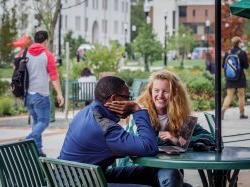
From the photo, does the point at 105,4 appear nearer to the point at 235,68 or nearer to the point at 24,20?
the point at 24,20

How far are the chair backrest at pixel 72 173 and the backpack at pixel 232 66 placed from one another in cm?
1244

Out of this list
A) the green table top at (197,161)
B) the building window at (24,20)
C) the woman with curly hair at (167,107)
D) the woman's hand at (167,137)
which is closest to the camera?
the green table top at (197,161)

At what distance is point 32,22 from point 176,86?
2503 inches

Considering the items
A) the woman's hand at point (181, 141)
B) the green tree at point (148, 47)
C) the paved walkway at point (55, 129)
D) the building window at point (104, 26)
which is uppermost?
the building window at point (104, 26)

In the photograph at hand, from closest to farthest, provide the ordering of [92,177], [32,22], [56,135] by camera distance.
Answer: [92,177] → [56,135] → [32,22]

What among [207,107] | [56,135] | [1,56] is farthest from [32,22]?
[56,135]

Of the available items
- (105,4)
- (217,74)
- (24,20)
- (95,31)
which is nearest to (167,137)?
(217,74)

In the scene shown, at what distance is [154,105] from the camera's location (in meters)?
6.60

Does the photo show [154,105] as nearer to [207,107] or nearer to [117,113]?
[117,113]

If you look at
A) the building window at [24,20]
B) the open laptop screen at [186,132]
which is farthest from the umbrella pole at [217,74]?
the building window at [24,20]

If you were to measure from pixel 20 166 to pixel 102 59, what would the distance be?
19.6m

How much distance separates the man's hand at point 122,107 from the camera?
5758mm

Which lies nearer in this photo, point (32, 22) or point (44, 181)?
point (44, 181)

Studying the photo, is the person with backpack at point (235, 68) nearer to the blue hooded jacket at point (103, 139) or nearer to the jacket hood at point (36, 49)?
the jacket hood at point (36, 49)
